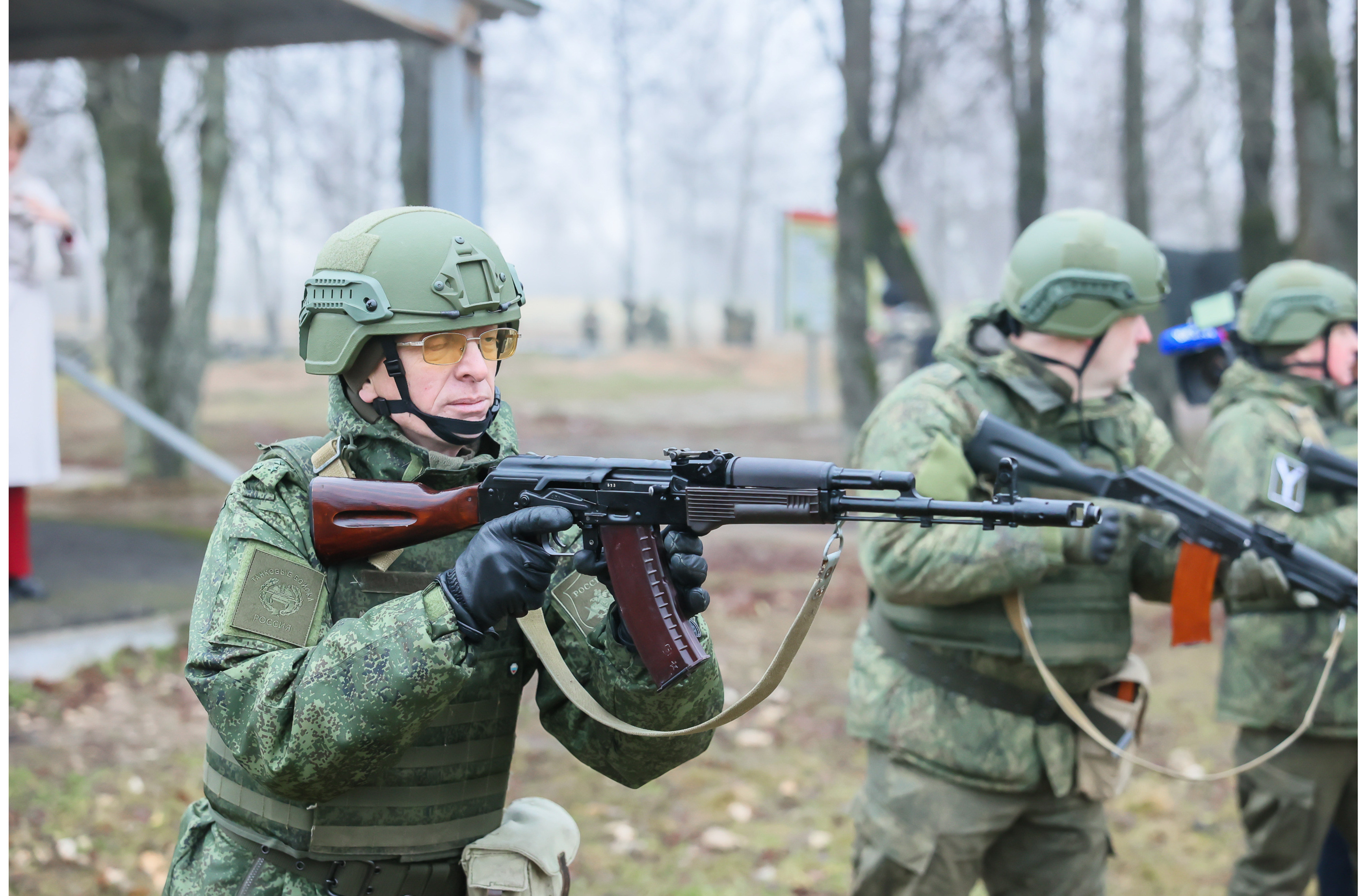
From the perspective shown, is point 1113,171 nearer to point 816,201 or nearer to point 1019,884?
point 816,201

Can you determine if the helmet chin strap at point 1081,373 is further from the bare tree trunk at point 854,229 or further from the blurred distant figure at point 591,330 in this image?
the blurred distant figure at point 591,330

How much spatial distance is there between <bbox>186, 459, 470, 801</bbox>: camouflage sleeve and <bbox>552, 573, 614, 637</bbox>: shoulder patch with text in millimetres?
416

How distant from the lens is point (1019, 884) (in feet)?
12.1

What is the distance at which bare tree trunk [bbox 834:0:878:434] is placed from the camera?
12242 mm

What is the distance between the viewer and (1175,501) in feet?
12.0

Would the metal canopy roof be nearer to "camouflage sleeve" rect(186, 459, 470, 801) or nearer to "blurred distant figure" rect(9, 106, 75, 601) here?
"blurred distant figure" rect(9, 106, 75, 601)

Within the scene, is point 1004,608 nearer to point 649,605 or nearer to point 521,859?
point 649,605

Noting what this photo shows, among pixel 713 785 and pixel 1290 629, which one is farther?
pixel 713 785

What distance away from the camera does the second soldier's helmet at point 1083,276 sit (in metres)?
3.60

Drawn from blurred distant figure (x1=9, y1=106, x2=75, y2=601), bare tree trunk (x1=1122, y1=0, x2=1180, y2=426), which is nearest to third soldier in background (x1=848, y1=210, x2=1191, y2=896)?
blurred distant figure (x1=9, y1=106, x2=75, y2=601)

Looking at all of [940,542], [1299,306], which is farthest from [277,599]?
[1299,306]

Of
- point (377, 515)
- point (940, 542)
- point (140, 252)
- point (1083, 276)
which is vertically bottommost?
point (940, 542)

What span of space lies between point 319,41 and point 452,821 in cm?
605

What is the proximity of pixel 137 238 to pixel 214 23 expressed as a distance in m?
5.22
